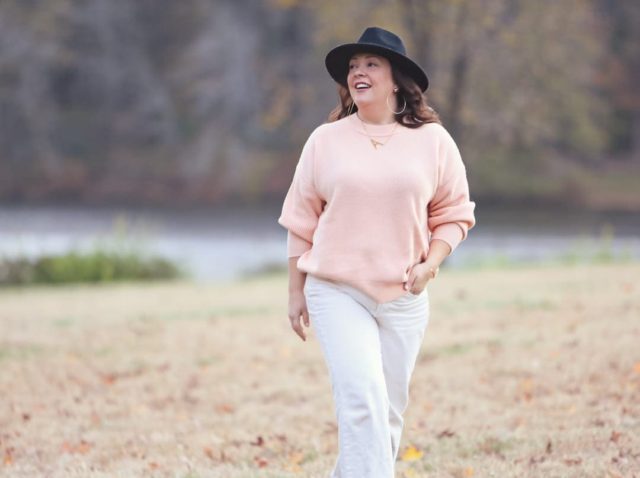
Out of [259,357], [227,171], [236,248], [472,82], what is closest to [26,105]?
[227,171]

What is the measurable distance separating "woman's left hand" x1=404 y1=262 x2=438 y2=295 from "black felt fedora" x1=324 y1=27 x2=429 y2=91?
30.8 inches

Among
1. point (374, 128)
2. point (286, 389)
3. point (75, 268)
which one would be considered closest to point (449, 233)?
point (374, 128)

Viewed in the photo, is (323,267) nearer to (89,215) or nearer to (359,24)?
(359,24)

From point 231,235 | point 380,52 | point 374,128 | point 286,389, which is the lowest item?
point 231,235

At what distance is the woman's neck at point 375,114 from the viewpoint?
166 inches

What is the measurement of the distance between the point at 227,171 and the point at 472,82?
1772 cm

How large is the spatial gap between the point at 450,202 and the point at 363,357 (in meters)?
0.79

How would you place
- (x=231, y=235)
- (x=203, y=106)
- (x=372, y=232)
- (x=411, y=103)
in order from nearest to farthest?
1. (x=372, y=232)
2. (x=411, y=103)
3. (x=231, y=235)
4. (x=203, y=106)

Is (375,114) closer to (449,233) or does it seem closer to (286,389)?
(449,233)

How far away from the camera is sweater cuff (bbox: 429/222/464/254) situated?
4301 mm

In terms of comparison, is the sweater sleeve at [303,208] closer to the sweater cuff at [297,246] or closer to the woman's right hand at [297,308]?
the sweater cuff at [297,246]

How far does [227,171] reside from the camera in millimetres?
37562

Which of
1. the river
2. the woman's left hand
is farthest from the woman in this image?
the river

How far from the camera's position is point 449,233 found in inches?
170
